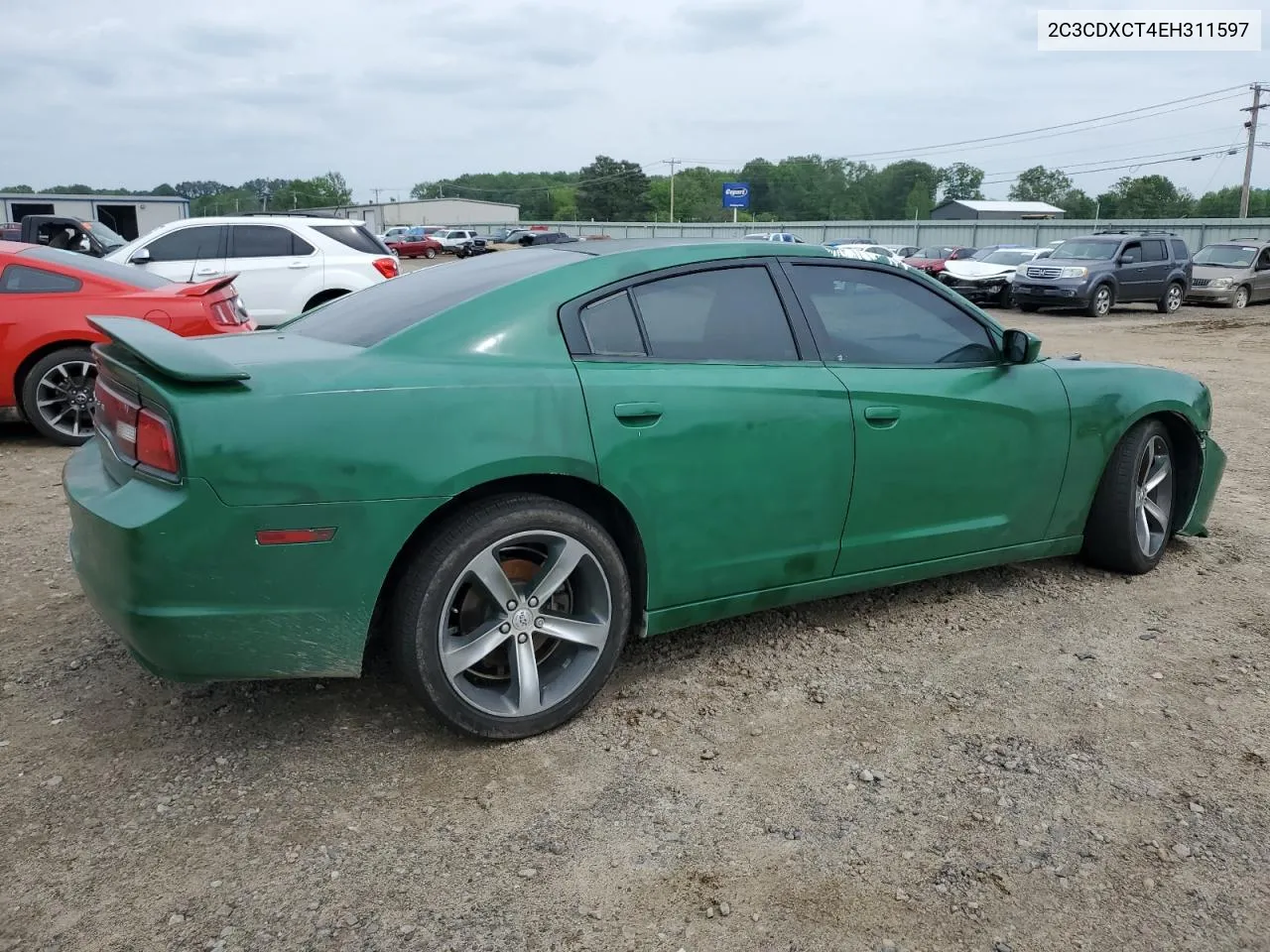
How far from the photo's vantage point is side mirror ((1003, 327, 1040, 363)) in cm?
405

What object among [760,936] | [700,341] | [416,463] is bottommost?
[760,936]

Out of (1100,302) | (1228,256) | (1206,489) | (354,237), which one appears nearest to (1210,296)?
(1228,256)

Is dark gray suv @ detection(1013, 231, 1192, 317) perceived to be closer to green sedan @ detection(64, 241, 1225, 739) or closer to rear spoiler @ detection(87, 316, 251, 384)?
green sedan @ detection(64, 241, 1225, 739)

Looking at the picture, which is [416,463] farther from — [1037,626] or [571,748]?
[1037,626]

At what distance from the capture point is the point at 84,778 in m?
2.92

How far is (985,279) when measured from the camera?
22188 millimetres

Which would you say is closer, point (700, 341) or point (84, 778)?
point (84, 778)

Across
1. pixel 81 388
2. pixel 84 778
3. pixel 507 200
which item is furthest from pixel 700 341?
pixel 507 200

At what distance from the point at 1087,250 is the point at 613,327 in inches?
838

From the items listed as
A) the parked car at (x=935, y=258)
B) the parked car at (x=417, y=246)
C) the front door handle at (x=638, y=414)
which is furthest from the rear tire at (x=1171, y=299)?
the parked car at (x=417, y=246)

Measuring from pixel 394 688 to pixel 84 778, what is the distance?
3.15ft

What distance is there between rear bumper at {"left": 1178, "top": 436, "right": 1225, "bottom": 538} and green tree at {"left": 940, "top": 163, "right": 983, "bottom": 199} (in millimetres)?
137736

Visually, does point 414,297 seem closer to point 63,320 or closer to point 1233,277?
point 63,320

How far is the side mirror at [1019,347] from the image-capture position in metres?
4.05
